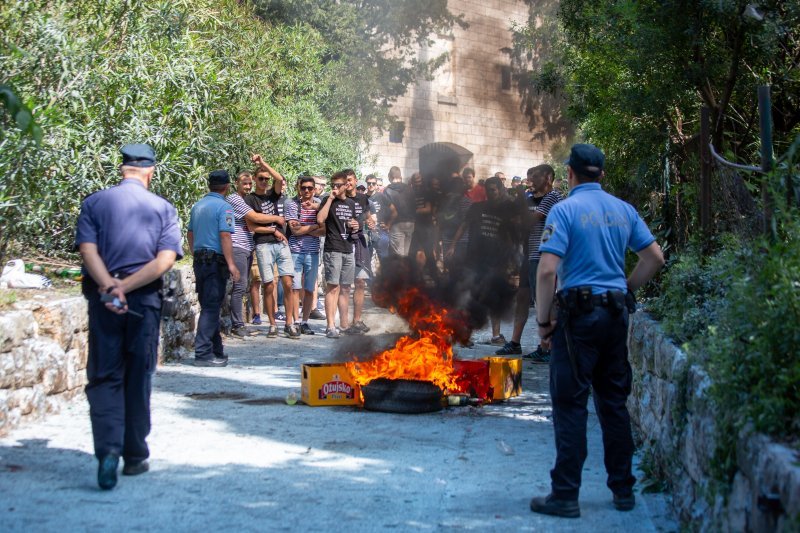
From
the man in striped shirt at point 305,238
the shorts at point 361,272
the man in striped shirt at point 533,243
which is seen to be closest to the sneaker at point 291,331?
the man in striped shirt at point 305,238

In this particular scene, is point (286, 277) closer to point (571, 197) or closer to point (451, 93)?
point (571, 197)

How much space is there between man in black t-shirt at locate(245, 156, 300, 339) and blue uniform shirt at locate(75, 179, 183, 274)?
285 inches

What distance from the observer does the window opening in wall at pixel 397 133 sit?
117 ft

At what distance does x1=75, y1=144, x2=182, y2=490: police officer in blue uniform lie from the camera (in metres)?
5.77

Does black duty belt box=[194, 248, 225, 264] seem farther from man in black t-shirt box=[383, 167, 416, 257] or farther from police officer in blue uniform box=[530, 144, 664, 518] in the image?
police officer in blue uniform box=[530, 144, 664, 518]

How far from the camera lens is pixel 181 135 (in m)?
12.3

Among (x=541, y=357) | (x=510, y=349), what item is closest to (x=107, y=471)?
(x=541, y=357)

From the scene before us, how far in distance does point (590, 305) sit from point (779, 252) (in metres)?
1.13

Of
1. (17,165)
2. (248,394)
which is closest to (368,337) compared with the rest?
(248,394)

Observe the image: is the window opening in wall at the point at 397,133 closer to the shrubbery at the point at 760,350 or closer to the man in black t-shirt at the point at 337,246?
the man in black t-shirt at the point at 337,246

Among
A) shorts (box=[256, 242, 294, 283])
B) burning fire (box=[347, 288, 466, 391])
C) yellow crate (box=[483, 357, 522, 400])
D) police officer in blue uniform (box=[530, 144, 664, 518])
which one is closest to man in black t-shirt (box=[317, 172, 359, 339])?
shorts (box=[256, 242, 294, 283])

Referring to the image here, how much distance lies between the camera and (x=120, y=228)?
5.95 m

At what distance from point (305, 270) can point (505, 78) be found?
1181 inches

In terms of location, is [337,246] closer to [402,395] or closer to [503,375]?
[503,375]
